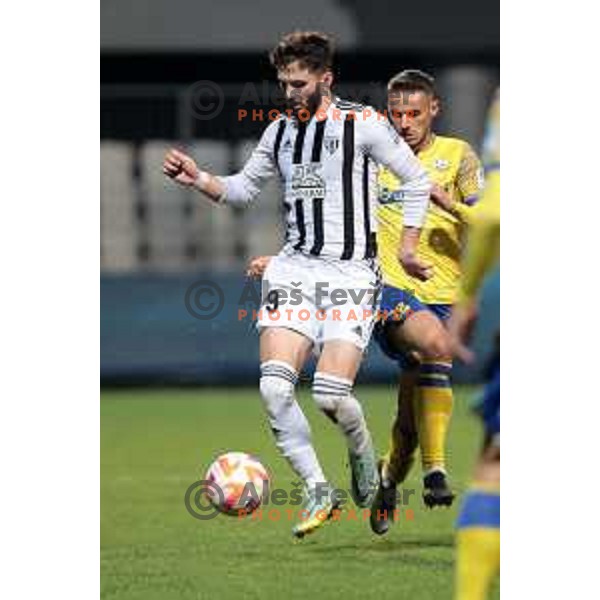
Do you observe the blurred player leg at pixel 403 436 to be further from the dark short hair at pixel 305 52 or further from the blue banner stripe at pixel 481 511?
the blue banner stripe at pixel 481 511

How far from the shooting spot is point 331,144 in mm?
8484

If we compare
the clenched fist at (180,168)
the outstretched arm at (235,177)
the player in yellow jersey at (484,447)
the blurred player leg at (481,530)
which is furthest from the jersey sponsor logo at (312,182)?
the blurred player leg at (481,530)

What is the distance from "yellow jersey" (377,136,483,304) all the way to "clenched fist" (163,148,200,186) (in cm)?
88

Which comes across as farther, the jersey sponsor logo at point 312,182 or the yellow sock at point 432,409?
the yellow sock at point 432,409

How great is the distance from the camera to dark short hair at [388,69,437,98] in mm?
9047

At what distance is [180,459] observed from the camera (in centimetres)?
1388

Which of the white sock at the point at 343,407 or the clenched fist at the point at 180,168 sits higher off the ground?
the clenched fist at the point at 180,168

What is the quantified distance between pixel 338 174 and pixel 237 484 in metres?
1.34

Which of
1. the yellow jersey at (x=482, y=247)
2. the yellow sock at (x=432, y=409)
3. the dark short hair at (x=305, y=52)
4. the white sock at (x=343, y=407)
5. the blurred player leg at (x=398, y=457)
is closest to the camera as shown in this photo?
the yellow jersey at (x=482, y=247)

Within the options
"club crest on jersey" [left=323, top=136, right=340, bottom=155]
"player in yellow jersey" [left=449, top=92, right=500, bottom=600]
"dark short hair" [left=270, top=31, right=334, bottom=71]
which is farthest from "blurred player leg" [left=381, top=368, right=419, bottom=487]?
"player in yellow jersey" [left=449, top=92, right=500, bottom=600]

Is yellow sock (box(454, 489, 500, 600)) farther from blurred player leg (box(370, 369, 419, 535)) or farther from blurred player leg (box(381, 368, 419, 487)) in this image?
blurred player leg (box(381, 368, 419, 487))

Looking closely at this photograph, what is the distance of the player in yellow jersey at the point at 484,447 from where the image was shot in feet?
22.6

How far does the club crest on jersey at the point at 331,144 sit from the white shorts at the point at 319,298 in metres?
0.44
